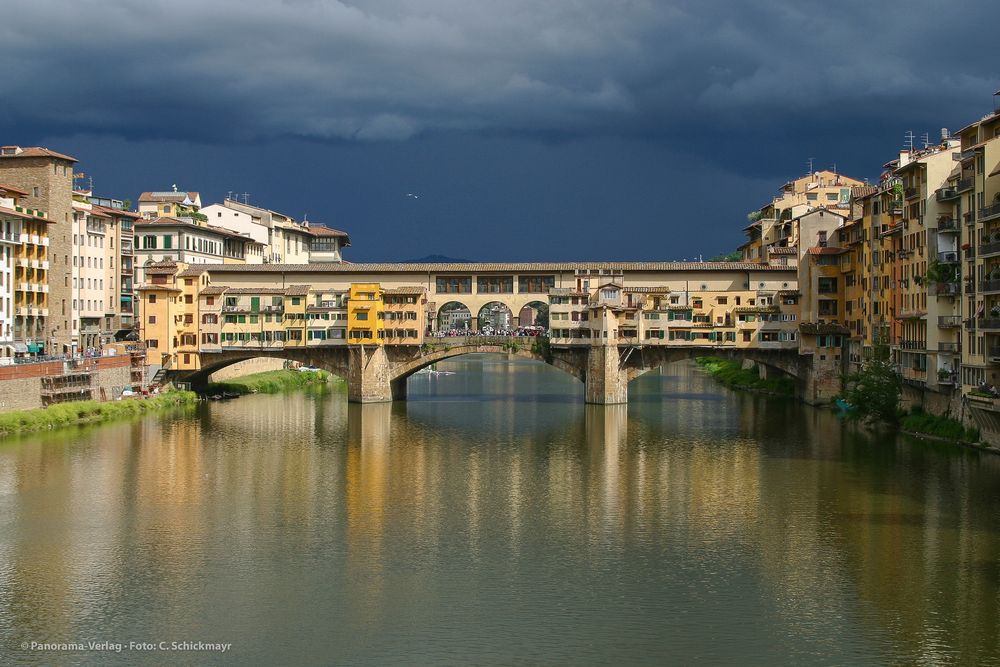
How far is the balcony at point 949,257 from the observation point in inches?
1860

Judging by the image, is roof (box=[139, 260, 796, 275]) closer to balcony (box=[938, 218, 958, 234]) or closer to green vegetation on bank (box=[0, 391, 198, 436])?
green vegetation on bank (box=[0, 391, 198, 436])

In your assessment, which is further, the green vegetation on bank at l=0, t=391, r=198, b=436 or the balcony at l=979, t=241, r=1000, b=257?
the green vegetation on bank at l=0, t=391, r=198, b=436

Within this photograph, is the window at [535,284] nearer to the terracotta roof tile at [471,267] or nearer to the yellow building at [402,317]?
the terracotta roof tile at [471,267]

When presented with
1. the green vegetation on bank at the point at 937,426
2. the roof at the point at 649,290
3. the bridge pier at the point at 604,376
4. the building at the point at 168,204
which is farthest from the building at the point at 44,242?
the green vegetation on bank at the point at 937,426

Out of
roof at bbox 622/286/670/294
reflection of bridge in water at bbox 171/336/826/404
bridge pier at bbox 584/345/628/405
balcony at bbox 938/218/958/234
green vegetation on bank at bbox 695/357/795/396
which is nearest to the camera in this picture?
balcony at bbox 938/218/958/234

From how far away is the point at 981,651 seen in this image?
22.6 m

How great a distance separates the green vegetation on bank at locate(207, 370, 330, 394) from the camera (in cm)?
7331

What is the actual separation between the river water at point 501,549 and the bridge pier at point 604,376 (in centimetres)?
1304

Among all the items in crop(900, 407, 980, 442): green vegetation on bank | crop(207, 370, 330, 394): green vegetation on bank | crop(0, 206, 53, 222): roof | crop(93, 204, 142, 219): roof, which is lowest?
crop(900, 407, 980, 442): green vegetation on bank

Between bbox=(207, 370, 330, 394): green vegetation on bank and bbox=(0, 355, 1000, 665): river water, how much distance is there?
20.8 meters

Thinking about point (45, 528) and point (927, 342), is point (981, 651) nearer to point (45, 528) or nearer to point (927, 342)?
point (45, 528)

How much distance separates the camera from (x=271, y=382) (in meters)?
77.2

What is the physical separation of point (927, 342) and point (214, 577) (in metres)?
33.5

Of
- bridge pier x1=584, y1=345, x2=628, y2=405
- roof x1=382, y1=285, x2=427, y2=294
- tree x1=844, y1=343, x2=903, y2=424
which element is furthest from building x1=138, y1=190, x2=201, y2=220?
tree x1=844, y1=343, x2=903, y2=424
